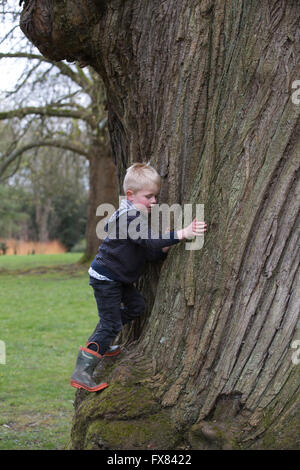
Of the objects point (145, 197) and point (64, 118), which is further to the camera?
point (64, 118)

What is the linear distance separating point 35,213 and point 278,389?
124 ft

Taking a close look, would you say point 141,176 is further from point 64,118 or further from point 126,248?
point 64,118

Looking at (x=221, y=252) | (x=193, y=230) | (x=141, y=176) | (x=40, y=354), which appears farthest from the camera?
(x=40, y=354)

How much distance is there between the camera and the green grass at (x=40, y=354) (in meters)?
4.87

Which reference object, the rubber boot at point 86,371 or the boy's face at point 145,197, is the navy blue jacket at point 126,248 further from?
the rubber boot at point 86,371

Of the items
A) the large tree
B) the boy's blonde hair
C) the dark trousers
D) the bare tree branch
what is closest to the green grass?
the dark trousers

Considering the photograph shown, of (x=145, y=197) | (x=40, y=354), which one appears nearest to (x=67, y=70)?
(x=40, y=354)

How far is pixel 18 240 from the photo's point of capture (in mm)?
39625

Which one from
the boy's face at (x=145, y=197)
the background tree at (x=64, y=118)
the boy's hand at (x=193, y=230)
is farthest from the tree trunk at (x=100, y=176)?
the boy's hand at (x=193, y=230)

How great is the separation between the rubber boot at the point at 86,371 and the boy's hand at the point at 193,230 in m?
1.06

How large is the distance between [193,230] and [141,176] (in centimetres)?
59

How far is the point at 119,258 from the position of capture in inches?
144

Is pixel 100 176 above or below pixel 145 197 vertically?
above
